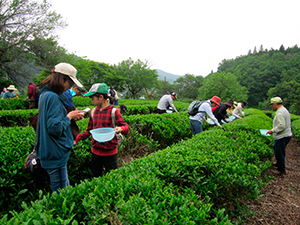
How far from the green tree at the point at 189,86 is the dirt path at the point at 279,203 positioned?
61.0m

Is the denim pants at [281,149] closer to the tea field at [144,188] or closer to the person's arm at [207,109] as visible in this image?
the tea field at [144,188]

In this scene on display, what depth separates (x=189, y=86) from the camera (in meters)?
66.9

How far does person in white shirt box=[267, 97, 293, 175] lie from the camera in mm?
4395

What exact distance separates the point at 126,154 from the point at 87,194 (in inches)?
111

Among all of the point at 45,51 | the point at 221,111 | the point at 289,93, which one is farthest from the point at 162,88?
the point at 289,93

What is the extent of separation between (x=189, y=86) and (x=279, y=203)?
66318 millimetres

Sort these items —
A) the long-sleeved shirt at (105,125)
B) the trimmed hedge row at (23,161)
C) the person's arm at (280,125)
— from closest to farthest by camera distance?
the trimmed hedge row at (23,161)
the long-sleeved shirt at (105,125)
the person's arm at (280,125)

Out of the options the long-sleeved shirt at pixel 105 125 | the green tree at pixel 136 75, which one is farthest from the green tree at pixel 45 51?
→ the long-sleeved shirt at pixel 105 125

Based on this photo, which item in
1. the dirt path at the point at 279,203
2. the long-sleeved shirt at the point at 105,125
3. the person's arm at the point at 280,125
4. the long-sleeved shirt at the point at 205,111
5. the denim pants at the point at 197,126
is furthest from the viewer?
the denim pants at the point at 197,126

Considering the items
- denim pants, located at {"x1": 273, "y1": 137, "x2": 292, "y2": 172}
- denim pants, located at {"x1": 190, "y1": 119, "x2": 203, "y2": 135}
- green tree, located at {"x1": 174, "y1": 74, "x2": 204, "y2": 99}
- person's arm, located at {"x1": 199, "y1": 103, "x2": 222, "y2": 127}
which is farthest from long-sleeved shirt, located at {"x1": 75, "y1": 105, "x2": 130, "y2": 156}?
green tree, located at {"x1": 174, "y1": 74, "x2": 204, "y2": 99}

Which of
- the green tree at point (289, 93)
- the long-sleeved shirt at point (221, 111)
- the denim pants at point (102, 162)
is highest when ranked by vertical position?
the long-sleeved shirt at point (221, 111)

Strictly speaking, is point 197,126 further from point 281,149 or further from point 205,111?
point 281,149

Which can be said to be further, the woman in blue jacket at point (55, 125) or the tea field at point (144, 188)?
the woman in blue jacket at point (55, 125)

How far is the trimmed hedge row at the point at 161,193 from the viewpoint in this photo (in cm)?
131
